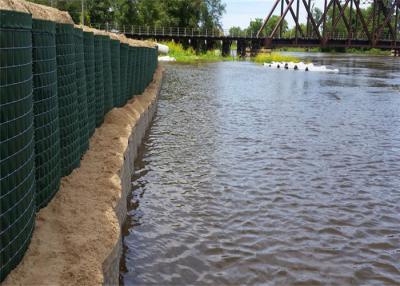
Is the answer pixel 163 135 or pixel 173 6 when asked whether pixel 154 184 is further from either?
pixel 173 6

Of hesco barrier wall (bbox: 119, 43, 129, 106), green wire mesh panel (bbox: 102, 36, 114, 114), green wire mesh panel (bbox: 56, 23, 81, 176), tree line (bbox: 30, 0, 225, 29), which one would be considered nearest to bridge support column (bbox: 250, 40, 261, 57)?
tree line (bbox: 30, 0, 225, 29)

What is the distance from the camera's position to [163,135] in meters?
13.6

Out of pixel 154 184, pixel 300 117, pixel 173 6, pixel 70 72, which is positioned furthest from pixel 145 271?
pixel 173 6

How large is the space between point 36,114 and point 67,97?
1329mm

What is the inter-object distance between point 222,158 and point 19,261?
7.32 meters

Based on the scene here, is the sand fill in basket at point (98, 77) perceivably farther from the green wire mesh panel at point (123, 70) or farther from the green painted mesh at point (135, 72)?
the green painted mesh at point (135, 72)

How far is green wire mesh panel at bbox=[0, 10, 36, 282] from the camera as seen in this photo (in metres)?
3.63

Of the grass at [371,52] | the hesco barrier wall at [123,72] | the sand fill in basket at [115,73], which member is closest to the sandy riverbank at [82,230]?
the sand fill in basket at [115,73]

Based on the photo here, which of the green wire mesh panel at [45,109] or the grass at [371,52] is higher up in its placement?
the grass at [371,52]

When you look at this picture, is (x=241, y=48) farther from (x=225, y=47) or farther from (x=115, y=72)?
(x=115, y=72)

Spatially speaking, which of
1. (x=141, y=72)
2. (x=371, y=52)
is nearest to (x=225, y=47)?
(x=371, y=52)

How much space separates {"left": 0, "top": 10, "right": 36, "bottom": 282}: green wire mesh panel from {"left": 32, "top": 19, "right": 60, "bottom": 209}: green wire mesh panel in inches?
28.5

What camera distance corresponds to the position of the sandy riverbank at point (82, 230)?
3939 millimetres

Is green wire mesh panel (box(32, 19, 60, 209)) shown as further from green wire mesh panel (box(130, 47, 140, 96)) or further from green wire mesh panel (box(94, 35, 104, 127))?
→ green wire mesh panel (box(130, 47, 140, 96))
